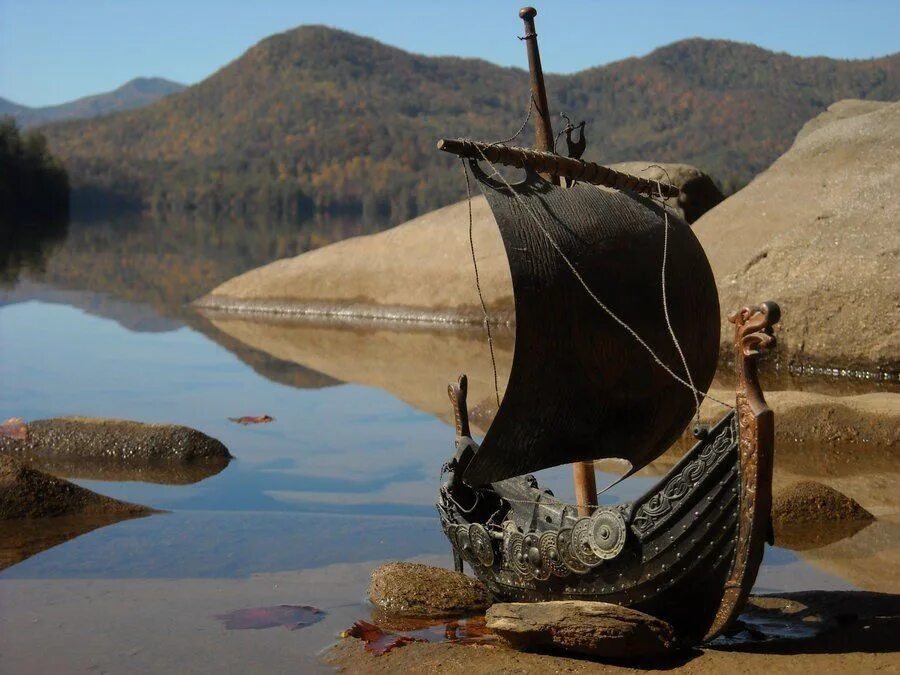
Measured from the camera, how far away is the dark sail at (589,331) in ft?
24.6

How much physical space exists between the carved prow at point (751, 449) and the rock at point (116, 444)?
20.8 ft

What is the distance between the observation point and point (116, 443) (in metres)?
11.4

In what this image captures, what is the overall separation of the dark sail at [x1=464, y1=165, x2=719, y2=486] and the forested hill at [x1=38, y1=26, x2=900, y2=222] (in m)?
80.0

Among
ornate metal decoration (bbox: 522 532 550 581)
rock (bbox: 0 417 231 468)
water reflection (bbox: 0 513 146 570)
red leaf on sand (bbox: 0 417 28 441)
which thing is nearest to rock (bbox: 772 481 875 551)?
ornate metal decoration (bbox: 522 532 550 581)

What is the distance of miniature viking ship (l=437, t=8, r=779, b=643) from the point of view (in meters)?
6.09

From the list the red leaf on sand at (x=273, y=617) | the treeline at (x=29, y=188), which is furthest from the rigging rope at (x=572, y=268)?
the treeline at (x=29, y=188)

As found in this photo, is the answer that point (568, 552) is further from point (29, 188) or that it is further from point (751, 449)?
point (29, 188)

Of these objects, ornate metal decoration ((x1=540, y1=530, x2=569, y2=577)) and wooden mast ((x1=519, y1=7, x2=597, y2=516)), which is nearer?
ornate metal decoration ((x1=540, y1=530, x2=569, y2=577))

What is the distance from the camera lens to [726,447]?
6.05 m

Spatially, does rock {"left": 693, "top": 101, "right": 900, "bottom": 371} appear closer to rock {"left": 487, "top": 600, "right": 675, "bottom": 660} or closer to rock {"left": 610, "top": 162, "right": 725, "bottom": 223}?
rock {"left": 610, "top": 162, "right": 725, "bottom": 223}

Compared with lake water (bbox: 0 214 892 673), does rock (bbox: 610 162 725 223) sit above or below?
above

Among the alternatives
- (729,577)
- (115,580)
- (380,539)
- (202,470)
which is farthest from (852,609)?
(202,470)

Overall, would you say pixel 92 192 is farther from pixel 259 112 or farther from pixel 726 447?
pixel 726 447

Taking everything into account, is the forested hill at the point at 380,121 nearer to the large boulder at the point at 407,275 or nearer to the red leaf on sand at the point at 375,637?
the large boulder at the point at 407,275
